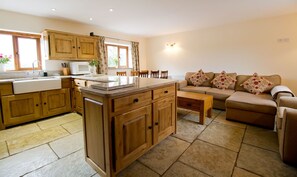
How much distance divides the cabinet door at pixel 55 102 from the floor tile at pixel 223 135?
2.95 metres

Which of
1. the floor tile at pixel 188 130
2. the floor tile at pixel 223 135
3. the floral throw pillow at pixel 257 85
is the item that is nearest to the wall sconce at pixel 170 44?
the floral throw pillow at pixel 257 85

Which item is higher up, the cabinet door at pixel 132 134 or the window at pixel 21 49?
the window at pixel 21 49

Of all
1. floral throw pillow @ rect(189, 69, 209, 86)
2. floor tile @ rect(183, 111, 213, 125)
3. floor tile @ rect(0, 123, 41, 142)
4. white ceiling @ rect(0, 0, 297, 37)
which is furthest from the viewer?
floral throw pillow @ rect(189, 69, 209, 86)

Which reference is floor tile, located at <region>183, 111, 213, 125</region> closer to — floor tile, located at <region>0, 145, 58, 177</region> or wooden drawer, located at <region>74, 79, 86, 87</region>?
wooden drawer, located at <region>74, 79, 86, 87</region>

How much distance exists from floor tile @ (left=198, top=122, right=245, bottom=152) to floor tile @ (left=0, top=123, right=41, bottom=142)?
2.91m

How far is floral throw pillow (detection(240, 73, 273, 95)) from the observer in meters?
3.46

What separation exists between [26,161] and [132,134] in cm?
137

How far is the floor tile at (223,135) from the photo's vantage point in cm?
217

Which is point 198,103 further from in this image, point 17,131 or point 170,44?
point 170,44

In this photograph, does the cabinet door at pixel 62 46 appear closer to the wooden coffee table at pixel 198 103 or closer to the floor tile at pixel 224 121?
the wooden coffee table at pixel 198 103

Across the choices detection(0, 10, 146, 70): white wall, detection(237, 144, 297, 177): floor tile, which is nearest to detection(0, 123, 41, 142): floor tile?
detection(0, 10, 146, 70): white wall

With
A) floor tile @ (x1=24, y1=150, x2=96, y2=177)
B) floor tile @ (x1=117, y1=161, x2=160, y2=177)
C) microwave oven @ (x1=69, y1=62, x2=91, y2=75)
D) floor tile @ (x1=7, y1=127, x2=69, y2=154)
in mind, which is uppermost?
microwave oven @ (x1=69, y1=62, x2=91, y2=75)

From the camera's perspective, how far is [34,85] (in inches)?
117

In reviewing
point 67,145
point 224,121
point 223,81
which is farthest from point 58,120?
point 223,81
